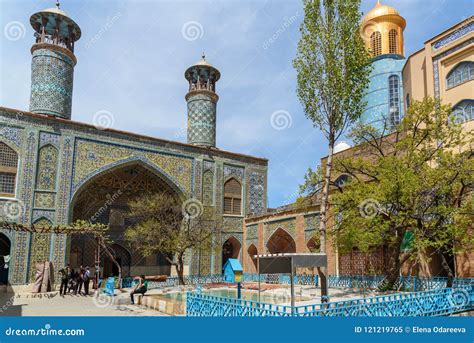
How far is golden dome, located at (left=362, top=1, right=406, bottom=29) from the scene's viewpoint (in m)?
26.8

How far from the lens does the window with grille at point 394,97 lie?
2470cm

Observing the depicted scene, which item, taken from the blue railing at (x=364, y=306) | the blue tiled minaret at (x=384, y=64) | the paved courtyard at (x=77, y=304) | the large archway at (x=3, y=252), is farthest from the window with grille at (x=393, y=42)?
the large archway at (x=3, y=252)

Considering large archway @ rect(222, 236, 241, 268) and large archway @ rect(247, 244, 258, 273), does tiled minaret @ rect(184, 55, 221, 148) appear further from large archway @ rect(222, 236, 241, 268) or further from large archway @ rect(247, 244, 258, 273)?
large archway @ rect(247, 244, 258, 273)

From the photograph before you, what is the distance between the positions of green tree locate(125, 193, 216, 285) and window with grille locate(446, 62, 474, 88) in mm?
11442

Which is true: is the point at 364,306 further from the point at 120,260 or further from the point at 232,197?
the point at 120,260

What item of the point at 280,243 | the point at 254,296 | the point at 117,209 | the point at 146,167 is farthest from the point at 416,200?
the point at 117,209

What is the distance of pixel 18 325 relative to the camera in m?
6.60

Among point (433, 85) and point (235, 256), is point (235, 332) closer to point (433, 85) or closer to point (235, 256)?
point (433, 85)

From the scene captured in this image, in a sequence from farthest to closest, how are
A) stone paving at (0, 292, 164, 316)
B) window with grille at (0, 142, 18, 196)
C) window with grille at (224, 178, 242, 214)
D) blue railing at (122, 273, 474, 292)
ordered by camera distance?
window with grille at (224, 178, 242, 214), window with grille at (0, 142, 18, 196), blue railing at (122, 273, 474, 292), stone paving at (0, 292, 164, 316)

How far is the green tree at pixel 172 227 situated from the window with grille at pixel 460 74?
11.4 metres

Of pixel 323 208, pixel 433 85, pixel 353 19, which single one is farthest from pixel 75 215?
pixel 433 85
